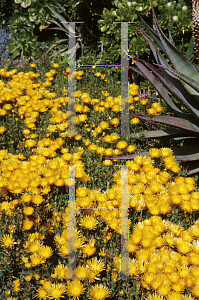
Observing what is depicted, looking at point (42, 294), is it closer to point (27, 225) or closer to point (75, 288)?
point (75, 288)

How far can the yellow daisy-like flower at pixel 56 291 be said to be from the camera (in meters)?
1.24

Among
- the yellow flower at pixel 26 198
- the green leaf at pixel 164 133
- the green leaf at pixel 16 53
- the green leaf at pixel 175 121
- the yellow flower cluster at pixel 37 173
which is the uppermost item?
the green leaf at pixel 16 53

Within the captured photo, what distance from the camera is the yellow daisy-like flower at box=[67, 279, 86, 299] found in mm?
1212

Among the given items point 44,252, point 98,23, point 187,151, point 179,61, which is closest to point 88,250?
point 44,252

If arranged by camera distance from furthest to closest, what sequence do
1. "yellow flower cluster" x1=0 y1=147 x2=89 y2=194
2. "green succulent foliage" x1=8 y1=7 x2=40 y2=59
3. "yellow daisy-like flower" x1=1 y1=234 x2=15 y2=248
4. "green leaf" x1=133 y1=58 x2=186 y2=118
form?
1. "green succulent foliage" x1=8 y1=7 x2=40 y2=59
2. "green leaf" x1=133 y1=58 x2=186 y2=118
3. "yellow flower cluster" x1=0 y1=147 x2=89 y2=194
4. "yellow daisy-like flower" x1=1 y1=234 x2=15 y2=248

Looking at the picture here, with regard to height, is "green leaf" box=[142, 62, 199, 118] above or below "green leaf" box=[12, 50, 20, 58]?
below

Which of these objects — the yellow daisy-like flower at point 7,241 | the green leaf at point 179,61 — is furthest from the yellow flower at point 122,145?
the yellow daisy-like flower at point 7,241

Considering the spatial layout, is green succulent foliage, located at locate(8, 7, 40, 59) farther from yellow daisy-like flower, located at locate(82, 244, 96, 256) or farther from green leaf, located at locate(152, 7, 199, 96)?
yellow daisy-like flower, located at locate(82, 244, 96, 256)

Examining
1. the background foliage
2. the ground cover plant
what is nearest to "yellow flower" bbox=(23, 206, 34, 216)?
the ground cover plant

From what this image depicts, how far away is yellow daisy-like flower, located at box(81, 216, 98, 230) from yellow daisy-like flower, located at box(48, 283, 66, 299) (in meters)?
0.35

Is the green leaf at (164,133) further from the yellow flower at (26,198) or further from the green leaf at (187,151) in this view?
the yellow flower at (26,198)

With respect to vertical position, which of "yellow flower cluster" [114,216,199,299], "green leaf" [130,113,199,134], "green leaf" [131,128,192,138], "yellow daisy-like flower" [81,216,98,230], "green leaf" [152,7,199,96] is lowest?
"yellow flower cluster" [114,216,199,299]

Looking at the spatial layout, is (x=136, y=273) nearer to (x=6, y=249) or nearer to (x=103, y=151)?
(x=6, y=249)

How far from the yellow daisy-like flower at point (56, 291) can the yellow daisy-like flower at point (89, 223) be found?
1.16ft
